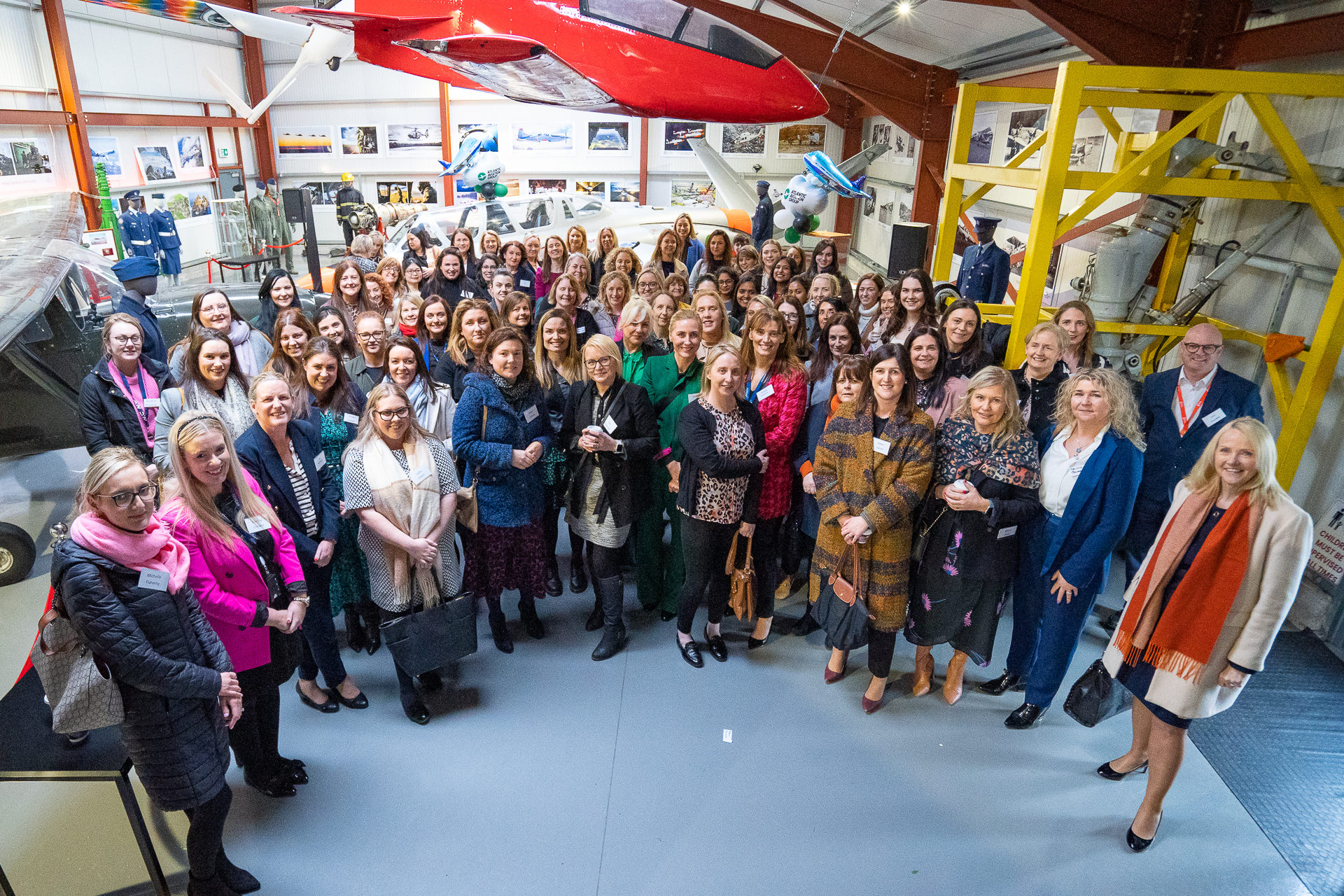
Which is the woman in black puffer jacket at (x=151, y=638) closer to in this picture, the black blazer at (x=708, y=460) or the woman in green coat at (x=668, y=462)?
the black blazer at (x=708, y=460)

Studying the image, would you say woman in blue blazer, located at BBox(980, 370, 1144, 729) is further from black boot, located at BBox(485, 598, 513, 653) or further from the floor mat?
black boot, located at BBox(485, 598, 513, 653)

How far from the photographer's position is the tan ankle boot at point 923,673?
135 inches

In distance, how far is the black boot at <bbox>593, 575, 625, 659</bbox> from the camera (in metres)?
3.65

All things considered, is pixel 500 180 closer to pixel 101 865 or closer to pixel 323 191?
pixel 323 191

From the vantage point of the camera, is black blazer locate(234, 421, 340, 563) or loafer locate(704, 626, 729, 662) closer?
black blazer locate(234, 421, 340, 563)

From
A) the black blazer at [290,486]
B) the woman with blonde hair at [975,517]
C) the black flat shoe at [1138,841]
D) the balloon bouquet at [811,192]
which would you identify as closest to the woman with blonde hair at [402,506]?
the black blazer at [290,486]

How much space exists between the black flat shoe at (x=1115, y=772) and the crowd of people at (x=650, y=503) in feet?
0.07

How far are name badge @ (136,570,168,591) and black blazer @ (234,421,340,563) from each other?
2.58ft

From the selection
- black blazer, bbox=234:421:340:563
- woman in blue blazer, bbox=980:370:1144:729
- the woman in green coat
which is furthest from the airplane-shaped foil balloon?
woman in blue blazer, bbox=980:370:1144:729

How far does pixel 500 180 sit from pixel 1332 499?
15911mm

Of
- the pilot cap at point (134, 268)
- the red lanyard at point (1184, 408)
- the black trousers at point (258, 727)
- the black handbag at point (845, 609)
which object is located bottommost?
the black trousers at point (258, 727)

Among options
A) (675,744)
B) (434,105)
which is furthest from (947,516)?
(434,105)

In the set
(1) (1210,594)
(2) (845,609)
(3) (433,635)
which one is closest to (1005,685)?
(2) (845,609)

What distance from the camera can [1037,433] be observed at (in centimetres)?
342
